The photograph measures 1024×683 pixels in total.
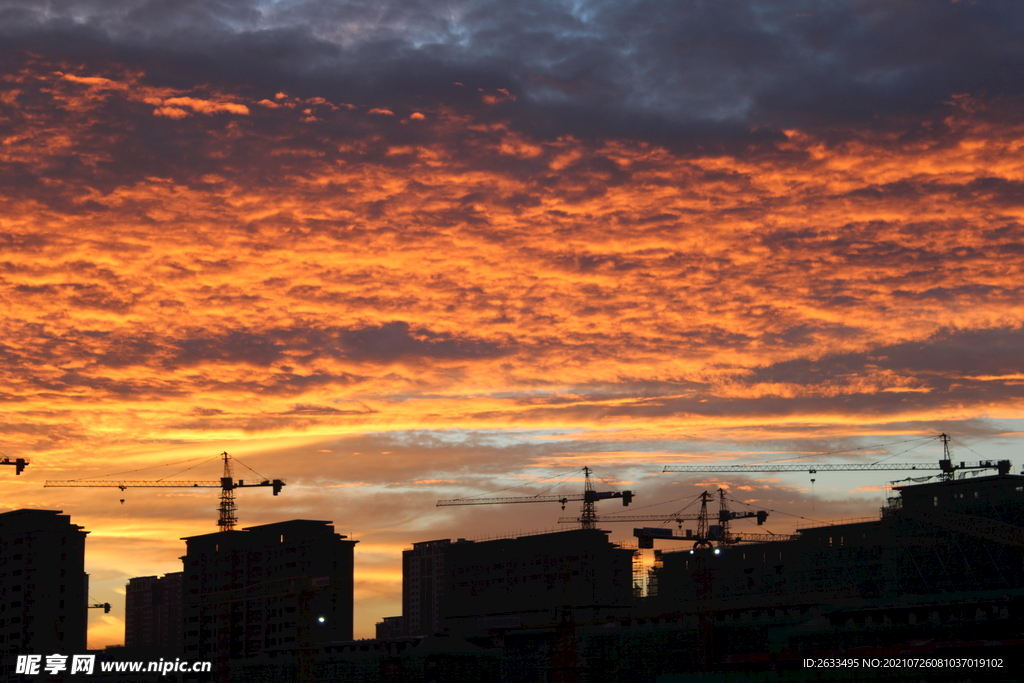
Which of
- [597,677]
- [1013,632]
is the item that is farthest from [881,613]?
[597,677]

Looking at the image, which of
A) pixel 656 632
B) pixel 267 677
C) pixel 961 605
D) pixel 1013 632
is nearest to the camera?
pixel 1013 632

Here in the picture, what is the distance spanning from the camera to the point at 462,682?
169 metres

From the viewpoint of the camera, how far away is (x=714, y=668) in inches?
5202

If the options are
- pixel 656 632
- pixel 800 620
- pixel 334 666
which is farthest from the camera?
pixel 334 666

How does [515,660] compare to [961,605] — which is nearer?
[961,605]

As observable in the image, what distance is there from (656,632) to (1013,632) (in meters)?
65.6

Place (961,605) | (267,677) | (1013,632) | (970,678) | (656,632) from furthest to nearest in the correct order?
1. (267,677)
2. (656,632)
3. (961,605)
4. (1013,632)
5. (970,678)

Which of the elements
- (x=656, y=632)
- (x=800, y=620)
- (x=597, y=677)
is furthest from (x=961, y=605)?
(x=597, y=677)

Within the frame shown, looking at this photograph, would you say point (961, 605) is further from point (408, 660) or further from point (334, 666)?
point (334, 666)

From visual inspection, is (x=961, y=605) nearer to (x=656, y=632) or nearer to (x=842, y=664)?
(x=842, y=664)

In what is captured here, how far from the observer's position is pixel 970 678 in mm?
96375

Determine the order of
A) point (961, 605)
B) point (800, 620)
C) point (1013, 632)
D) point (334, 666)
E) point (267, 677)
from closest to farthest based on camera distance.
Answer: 1. point (1013, 632)
2. point (961, 605)
3. point (800, 620)
4. point (334, 666)
5. point (267, 677)

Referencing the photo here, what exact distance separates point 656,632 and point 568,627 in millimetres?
13407

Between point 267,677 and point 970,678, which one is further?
point 267,677
